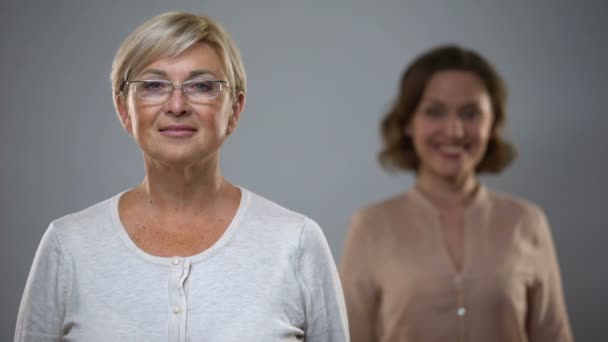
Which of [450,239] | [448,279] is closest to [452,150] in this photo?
[450,239]

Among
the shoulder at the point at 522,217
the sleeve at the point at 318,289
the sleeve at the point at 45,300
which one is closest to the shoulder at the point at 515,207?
the shoulder at the point at 522,217

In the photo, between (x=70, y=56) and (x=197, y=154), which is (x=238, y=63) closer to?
(x=197, y=154)

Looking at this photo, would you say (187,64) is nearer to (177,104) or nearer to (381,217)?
(177,104)

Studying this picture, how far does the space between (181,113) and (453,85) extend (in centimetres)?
89

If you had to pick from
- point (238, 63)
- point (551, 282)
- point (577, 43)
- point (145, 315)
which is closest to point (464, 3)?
point (577, 43)

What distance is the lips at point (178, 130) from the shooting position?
51.0 inches

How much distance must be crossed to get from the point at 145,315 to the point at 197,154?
31 centimetres

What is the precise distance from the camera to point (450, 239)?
6.31 feet

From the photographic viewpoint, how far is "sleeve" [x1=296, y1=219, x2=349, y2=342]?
1359 mm

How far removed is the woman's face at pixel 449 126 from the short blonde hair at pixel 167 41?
0.74 m

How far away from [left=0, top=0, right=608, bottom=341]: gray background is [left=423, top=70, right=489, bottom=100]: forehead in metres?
0.18

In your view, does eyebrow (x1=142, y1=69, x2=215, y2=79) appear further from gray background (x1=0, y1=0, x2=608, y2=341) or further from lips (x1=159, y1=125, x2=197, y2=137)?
gray background (x1=0, y1=0, x2=608, y2=341)

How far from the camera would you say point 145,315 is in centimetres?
130

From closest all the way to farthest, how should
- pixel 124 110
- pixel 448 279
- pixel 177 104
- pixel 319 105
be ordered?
1. pixel 177 104
2. pixel 124 110
3. pixel 448 279
4. pixel 319 105
